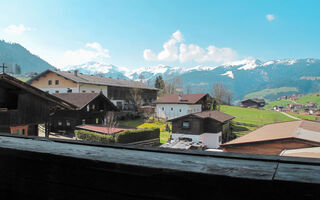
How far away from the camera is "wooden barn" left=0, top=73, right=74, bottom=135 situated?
1359 centimetres

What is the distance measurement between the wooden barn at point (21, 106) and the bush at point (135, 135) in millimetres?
10950

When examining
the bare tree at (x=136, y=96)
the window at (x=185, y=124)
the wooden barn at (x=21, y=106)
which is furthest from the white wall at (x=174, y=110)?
the wooden barn at (x=21, y=106)

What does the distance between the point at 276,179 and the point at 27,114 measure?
665 inches

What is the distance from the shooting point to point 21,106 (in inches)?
563

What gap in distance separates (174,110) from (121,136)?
2482 cm

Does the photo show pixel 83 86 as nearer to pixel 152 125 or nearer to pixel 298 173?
pixel 152 125

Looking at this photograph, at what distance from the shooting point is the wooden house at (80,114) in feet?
107

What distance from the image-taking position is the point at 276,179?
2.71 feet

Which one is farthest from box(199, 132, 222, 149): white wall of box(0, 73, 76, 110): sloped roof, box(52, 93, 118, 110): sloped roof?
box(0, 73, 76, 110): sloped roof

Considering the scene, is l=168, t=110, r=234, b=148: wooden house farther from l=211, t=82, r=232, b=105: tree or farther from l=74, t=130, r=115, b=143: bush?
l=211, t=82, r=232, b=105: tree

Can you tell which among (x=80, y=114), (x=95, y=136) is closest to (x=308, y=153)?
(x=95, y=136)

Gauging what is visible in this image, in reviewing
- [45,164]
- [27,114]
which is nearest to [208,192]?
[45,164]

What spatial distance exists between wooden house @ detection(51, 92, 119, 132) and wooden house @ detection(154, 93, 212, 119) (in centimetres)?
1693

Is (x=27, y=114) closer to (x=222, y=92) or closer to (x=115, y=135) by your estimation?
(x=115, y=135)
